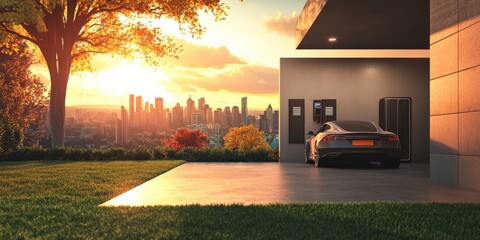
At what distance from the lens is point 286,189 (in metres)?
9.95

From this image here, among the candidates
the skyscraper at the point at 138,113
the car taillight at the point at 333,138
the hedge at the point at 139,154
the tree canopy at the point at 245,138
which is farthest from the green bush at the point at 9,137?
the skyscraper at the point at 138,113

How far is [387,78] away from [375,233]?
45.9ft

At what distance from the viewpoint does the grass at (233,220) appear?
5.72 meters

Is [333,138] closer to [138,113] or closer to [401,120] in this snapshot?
[401,120]

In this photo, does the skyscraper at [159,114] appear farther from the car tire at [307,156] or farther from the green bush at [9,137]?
the car tire at [307,156]

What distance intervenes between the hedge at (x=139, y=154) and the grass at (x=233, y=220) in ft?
36.5

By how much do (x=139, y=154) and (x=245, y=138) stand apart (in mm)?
7639

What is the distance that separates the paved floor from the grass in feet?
2.46

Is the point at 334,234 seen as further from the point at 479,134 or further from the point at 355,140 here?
the point at 355,140

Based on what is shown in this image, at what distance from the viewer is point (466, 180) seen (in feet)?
33.1

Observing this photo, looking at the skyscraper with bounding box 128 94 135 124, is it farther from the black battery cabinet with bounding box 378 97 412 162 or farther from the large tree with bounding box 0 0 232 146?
the black battery cabinet with bounding box 378 97 412 162

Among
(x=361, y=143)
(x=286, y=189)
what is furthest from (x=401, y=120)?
(x=286, y=189)

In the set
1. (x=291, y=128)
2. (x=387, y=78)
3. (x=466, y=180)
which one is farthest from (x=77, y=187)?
(x=387, y=78)

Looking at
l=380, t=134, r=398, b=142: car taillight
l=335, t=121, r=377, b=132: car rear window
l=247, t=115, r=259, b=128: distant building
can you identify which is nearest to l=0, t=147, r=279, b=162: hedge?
l=335, t=121, r=377, b=132: car rear window
